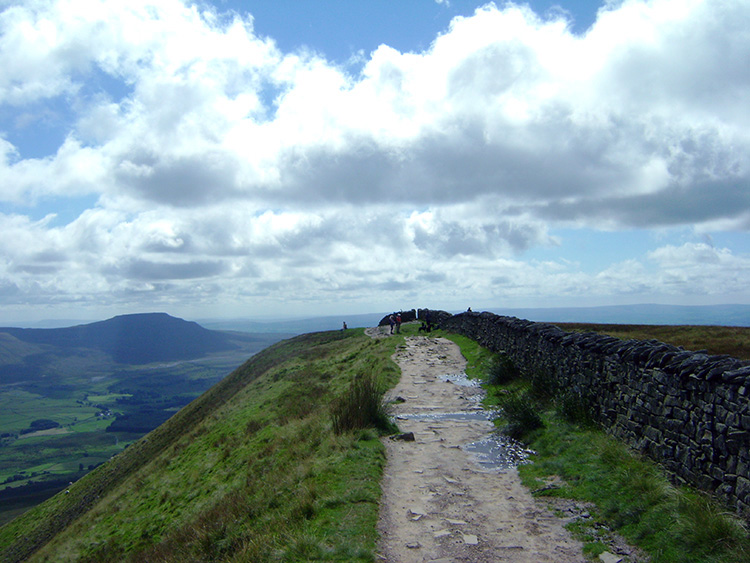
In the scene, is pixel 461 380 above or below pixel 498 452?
above

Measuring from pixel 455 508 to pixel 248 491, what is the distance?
5866 millimetres

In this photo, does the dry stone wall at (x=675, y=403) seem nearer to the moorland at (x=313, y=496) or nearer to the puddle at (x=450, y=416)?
the moorland at (x=313, y=496)

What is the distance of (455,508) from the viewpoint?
8898 mm

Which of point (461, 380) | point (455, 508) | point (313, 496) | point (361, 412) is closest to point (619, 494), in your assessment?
point (455, 508)

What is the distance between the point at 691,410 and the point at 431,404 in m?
9.83

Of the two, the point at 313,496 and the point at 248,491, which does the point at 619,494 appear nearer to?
the point at 313,496

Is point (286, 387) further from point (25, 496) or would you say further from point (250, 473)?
point (25, 496)

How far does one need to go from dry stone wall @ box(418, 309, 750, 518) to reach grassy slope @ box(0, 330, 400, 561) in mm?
5720

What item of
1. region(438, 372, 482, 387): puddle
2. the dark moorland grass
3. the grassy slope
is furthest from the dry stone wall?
region(438, 372, 482, 387): puddle

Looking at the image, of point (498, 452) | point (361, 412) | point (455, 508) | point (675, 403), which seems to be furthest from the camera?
point (361, 412)

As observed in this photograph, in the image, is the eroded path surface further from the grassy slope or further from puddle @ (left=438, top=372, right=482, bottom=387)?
puddle @ (left=438, top=372, right=482, bottom=387)

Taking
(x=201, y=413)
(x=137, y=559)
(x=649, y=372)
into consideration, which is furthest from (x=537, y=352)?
(x=201, y=413)

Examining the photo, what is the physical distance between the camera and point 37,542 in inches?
1256

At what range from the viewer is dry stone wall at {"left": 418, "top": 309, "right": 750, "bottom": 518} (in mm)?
7500
